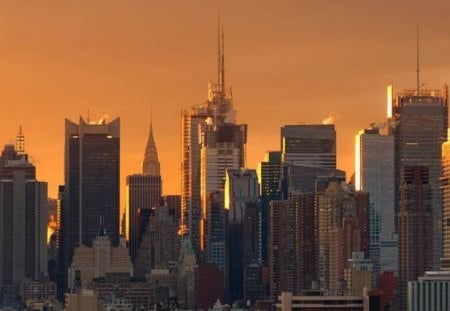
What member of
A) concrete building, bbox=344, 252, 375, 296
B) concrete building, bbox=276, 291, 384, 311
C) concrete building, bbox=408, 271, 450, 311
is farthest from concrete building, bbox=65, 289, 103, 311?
concrete building, bbox=276, 291, 384, 311

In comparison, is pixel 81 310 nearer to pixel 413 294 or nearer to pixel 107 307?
pixel 107 307

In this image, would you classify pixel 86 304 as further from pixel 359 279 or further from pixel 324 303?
pixel 324 303

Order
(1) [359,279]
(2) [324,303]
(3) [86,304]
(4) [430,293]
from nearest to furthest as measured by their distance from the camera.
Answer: (2) [324,303] < (4) [430,293] < (1) [359,279] < (3) [86,304]

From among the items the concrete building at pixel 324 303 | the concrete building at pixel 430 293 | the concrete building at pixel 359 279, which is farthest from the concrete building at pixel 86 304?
the concrete building at pixel 324 303

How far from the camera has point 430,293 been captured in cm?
16825

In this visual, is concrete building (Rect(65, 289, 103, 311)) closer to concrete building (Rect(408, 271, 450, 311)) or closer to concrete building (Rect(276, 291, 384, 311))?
concrete building (Rect(408, 271, 450, 311))

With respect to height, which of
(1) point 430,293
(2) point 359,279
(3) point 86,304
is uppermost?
(2) point 359,279

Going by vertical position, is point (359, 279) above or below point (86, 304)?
above

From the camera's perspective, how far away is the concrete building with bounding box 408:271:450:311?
16150 centimetres

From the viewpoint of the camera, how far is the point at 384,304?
521 feet

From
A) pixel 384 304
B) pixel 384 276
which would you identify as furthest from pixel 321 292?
pixel 384 276

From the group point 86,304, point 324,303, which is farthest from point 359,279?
point 324,303

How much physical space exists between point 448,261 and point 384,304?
41561 mm

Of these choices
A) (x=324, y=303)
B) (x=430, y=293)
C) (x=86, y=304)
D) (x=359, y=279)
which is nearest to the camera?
(x=324, y=303)
